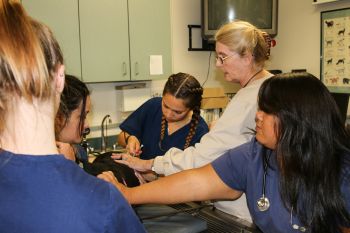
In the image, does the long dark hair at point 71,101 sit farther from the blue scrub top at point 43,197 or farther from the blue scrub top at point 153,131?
the blue scrub top at point 43,197

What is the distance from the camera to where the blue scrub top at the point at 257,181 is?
117 centimetres

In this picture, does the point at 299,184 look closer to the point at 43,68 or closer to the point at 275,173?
the point at 275,173

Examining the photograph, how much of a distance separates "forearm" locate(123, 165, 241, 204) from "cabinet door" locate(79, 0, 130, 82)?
5.23 ft

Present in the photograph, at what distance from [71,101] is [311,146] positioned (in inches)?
35.9

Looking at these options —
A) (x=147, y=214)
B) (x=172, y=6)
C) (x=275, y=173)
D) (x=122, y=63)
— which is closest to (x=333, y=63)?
(x=172, y=6)

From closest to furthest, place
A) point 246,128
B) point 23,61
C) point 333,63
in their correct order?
point 23,61, point 246,128, point 333,63

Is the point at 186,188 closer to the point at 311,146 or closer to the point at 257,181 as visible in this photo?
the point at 257,181

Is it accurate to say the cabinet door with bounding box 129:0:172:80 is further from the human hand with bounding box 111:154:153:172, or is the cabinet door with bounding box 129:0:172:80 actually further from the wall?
the human hand with bounding box 111:154:153:172

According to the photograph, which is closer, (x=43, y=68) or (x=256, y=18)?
(x=43, y=68)

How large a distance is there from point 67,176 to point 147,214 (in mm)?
679

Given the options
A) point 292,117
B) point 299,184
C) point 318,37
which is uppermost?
point 318,37

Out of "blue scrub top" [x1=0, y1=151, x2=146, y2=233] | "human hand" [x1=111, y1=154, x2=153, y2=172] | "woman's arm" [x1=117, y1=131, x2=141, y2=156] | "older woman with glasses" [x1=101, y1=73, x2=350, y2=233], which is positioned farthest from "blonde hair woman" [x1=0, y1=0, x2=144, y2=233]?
"woman's arm" [x1=117, y1=131, x2=141, y2=156]

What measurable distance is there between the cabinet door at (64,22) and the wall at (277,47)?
511mm

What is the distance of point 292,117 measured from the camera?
44.2 inches
